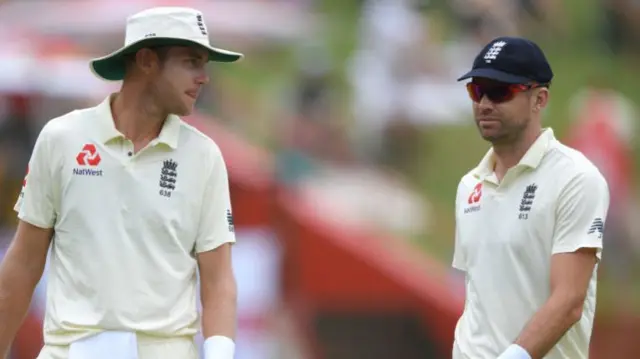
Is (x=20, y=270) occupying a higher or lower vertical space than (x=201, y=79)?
lower

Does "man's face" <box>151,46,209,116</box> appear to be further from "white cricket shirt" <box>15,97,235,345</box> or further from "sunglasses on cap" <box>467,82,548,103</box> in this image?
"sunglasses on cap" <box>467,82,548,103</box>

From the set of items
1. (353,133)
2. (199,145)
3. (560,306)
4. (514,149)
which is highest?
(514,149)

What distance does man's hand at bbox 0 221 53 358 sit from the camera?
19.1 ft

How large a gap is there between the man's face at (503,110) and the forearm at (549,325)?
69 centimetres

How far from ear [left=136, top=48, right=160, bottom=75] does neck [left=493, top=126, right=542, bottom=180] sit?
4.29 ft

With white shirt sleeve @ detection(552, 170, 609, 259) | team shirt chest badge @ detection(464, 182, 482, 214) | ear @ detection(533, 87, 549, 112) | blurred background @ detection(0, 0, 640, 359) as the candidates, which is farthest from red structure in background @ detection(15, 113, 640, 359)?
white shirt sleeve @ detection(552, 170, 609, 259)

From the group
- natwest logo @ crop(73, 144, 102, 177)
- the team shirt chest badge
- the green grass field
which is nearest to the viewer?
natwest logo @ crop(73, 144, 102, 177)

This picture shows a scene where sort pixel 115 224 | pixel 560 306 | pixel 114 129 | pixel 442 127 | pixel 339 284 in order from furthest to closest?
pixel 442 127 < pixel 339 284 < pixel 114 129 < pixel 115 224 < pixel 560 306

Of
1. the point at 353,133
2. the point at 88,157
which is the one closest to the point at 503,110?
the point at 88,157

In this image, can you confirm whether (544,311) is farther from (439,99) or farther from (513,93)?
(439,99)

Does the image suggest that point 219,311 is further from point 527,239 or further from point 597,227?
point 597,227

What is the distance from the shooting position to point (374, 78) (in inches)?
623

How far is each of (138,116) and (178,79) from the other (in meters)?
0.21

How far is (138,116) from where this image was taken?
591 cm
